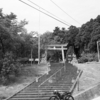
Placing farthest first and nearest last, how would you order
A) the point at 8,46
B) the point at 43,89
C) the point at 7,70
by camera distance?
the point at 8,46
the point at 7,70
the point at 43,89

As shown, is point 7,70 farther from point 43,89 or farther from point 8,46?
point 43,89

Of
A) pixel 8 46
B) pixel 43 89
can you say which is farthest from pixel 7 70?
pixel 43 89

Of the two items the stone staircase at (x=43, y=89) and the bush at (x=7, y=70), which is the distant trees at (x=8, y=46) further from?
the stone staircase at (x=43, y=89)

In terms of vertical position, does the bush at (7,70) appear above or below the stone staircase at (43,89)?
above

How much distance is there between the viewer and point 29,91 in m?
15.8

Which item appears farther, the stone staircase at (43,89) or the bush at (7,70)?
the bush at (7,70)

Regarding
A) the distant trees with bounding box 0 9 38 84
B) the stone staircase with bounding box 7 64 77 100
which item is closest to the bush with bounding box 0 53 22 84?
the distant trees with bounding box 0 9 38 84

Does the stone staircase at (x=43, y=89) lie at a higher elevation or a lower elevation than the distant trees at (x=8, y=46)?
lower

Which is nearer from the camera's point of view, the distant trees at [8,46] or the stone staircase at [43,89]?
the stone staircase at [43,89]

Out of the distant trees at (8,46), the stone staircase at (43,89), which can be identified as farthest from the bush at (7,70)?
the stone staircase at (43,89)

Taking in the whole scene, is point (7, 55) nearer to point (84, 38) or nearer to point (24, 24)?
point (24, 24)

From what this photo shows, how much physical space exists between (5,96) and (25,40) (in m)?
13.0

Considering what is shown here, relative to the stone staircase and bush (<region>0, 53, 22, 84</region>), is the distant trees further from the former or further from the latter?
the stone staircase

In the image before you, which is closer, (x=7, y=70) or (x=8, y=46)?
(x=7, y=70)
